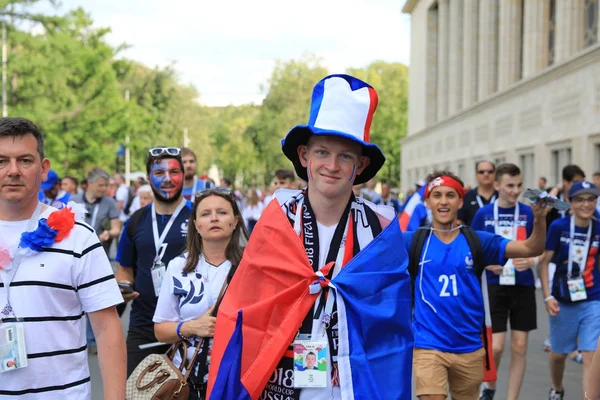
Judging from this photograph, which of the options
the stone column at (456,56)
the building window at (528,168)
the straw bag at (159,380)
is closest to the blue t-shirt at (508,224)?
the straw bag at (159,380)

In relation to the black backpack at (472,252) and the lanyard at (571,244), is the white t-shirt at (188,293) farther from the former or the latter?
the lanyard at (571,244)

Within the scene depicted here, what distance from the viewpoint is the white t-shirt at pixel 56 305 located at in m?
3.04

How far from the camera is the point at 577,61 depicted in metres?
21.3

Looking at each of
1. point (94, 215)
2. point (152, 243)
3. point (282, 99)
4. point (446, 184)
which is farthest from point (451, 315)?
point (282, 99)

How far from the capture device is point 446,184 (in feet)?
18.9

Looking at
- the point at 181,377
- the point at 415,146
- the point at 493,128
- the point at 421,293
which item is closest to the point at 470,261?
the point at 421,293

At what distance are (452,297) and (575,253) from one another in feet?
7.84

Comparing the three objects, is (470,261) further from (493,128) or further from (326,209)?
(493,128)

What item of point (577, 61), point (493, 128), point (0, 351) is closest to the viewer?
point (0, 351)

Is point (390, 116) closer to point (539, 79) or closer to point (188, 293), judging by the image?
point (539, 79)

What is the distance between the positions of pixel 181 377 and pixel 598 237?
15.3 feet

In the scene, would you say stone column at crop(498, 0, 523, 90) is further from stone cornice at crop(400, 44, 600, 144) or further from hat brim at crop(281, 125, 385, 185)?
hat brim at crop(281, 125, 385, 185)

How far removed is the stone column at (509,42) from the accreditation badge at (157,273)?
29.6 meters

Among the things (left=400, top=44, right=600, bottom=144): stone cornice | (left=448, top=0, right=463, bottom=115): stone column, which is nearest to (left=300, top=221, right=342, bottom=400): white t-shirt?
(left=400, top=44, right=600, bottom=144): stone cornice
